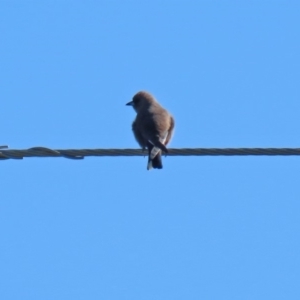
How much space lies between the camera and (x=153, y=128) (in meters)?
12.4

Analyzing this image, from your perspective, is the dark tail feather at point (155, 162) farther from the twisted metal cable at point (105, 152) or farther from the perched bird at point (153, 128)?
the twisted metal cable at point (105, 152)

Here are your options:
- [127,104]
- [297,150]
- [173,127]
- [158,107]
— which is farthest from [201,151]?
[127,104]

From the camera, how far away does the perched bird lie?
11.3m

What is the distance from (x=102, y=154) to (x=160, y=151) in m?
2.74

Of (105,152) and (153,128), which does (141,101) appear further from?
(105,152)

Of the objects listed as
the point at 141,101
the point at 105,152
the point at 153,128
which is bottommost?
the point at 105,152

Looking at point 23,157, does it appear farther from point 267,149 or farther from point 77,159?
point 267,149

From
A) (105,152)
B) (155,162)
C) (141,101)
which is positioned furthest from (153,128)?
(105,152)

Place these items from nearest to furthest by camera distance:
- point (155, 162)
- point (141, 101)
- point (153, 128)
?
point (155, 162), point (153, 128), point (141, 101)

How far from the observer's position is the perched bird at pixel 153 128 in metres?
11.3

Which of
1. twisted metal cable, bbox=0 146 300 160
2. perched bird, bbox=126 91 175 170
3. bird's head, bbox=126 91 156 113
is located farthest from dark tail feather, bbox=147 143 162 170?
bird's head, bbox=126 91 156 113

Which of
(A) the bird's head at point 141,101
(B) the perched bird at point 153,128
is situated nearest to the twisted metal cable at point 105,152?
(B) the perched bird at point 153,128

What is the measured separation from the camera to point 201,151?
342 inches

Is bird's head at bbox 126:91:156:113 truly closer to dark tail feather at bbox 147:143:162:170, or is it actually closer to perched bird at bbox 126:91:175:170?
perched bird at bbox 126:91:175:170
